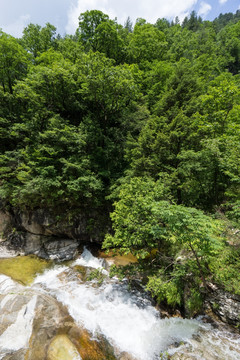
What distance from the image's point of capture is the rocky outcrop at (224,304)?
4871mm

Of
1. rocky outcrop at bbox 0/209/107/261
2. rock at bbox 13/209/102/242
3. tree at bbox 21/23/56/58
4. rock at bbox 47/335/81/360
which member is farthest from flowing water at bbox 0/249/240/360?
tree at bbox 21/23/56/58

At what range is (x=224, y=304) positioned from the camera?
5.10m

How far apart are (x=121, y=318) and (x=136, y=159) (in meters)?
8.23

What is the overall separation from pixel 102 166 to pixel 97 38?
15.3m

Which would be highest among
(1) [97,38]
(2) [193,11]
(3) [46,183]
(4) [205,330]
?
(2) [193,11]

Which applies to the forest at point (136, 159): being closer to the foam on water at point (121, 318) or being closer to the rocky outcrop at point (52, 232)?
the rocky outcrop at point (52, 232)

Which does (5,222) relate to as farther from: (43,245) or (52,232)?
(52,232)

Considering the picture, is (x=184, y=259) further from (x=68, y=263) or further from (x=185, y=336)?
(x=68, y=263)

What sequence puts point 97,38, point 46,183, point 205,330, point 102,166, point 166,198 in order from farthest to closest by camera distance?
1. point 97,38
2. point 102,166
3. point 46,183
4. point 166,198
5. point 205,330

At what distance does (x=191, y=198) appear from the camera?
9.29m

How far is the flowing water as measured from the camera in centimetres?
471

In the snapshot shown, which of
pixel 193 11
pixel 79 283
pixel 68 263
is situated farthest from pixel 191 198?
pixel 193 11

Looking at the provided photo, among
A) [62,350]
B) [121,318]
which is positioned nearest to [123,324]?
[121,318]

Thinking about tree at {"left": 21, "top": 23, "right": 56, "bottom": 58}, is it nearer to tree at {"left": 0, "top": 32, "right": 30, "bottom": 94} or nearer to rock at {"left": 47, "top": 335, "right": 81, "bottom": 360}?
tree at {"left": 0, "top": 32, "right": 30, "bottom": 94}
